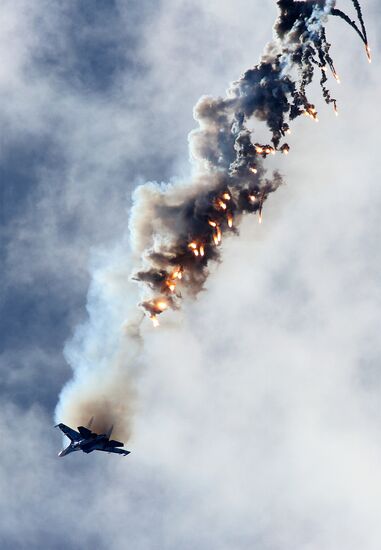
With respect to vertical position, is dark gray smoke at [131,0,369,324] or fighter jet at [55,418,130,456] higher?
dark gray smoke at [131,0,369,324]

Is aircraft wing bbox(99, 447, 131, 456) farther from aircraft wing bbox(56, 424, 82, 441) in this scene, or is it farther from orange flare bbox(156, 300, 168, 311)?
orange flare bbox(156, 300, 168, 311)

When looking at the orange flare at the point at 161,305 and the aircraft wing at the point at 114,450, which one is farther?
the aircraft wing at the point at 114,450

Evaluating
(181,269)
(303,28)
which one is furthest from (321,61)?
(181,269)

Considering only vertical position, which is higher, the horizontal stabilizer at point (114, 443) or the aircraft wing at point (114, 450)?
the horizontal stabilizer at point (114, 443)

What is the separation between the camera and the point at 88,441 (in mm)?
→ 117125

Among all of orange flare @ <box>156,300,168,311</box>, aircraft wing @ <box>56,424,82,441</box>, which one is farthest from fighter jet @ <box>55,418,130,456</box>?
orange flare @ <box>156,300,168,311</box>

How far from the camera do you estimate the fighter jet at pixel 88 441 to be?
384 feet

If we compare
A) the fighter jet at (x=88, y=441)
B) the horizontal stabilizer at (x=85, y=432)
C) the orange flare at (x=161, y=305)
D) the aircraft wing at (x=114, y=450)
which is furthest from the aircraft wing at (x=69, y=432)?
the orange flare at (x=161, y=305)

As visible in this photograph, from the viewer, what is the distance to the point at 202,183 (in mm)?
109812

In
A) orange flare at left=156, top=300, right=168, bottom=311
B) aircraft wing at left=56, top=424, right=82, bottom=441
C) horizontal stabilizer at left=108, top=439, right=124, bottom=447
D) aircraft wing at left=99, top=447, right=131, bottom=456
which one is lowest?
aircraft wing at left=99, top=447, right=131, bottom=456

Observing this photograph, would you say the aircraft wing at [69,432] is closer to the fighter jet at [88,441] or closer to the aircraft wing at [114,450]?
the fighter jet at [88,441]

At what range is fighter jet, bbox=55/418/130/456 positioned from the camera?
11706cm

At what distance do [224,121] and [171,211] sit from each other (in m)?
19.5

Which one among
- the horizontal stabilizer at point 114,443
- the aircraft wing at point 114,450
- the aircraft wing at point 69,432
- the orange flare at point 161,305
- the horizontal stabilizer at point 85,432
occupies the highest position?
the orange flare at point 161,305
